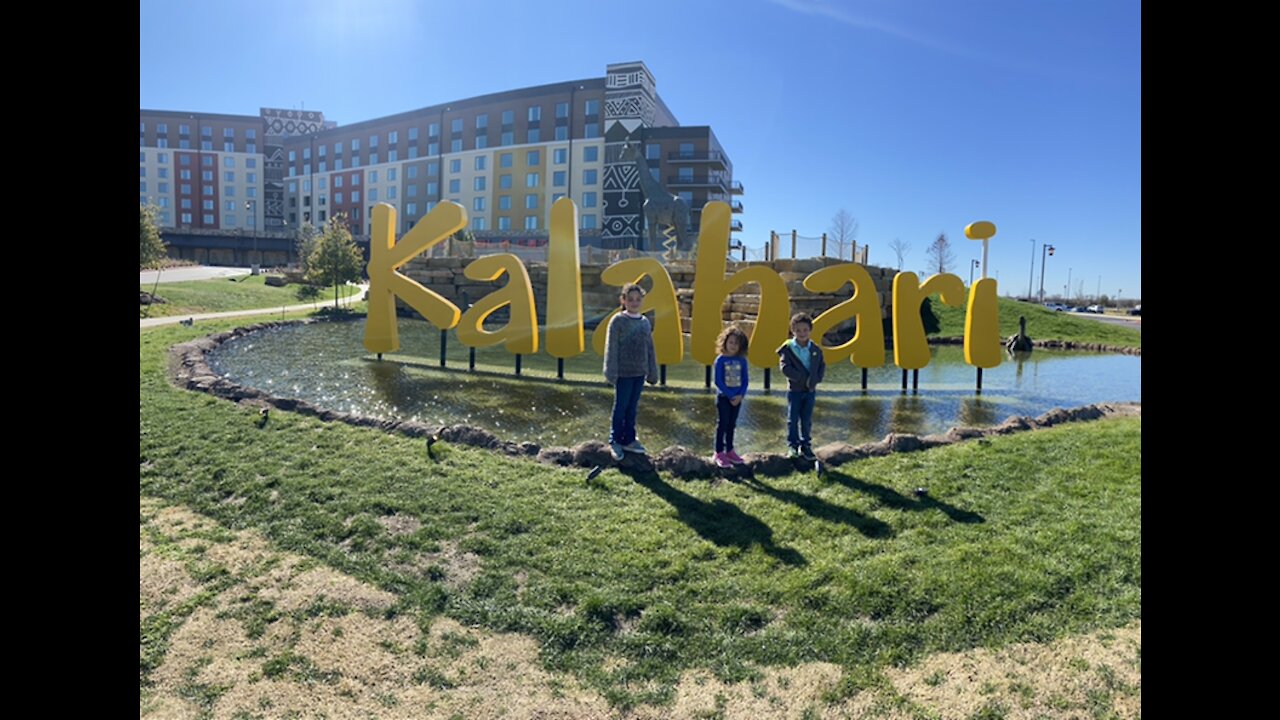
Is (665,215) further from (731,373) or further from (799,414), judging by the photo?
(731,373)

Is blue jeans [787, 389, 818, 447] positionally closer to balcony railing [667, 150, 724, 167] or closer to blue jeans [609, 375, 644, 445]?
blue jeans [609, 375, 644, 445]

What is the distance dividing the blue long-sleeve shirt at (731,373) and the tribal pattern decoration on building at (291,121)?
95668 millimetres

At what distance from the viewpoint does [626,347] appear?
7281 mm

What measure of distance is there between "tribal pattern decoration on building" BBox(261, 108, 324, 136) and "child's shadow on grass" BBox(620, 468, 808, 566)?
96.6 m

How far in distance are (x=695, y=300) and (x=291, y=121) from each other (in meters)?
94.3

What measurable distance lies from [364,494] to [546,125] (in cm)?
5991

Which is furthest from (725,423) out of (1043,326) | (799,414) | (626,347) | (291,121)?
(291,121)

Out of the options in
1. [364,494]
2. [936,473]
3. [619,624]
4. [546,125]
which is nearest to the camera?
[619,624]

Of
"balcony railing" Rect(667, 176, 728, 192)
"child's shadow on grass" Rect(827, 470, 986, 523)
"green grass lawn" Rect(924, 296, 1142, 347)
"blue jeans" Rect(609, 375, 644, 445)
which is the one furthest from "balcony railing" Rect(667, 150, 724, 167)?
"child's shadow on grass" Rect(827, 470, 986, 523)
